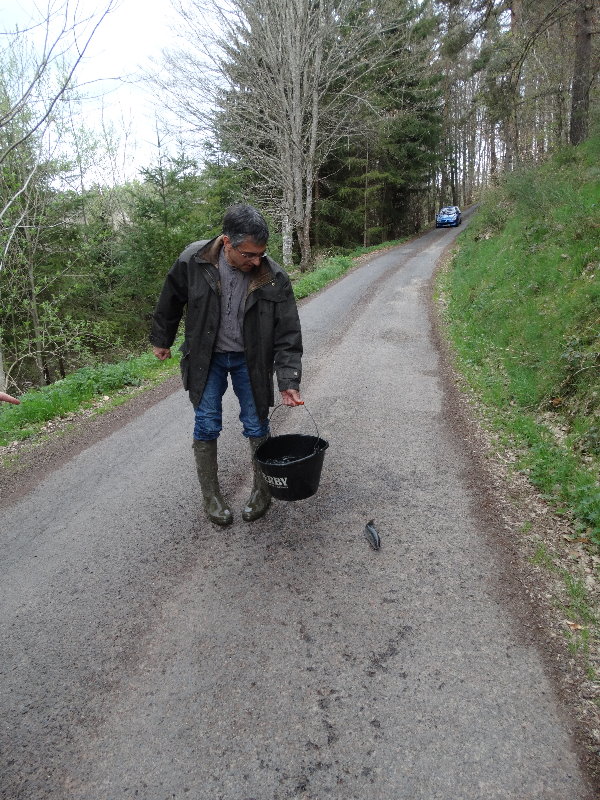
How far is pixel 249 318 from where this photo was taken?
3289mm

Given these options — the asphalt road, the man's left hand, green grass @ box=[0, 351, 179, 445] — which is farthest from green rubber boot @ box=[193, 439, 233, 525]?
green grass @ box=[0, 351, 179, 445]

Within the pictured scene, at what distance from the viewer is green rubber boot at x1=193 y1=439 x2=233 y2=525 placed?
11.8 ft

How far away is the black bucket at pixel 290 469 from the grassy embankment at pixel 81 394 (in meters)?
4.09

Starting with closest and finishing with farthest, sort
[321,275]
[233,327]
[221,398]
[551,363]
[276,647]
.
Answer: [276,647]
[233,327]
[221,398]
[551,363]
[321,275]

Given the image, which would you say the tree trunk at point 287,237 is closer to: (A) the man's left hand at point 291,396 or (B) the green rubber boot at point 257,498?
(B) the green rubber boot at point 257,498

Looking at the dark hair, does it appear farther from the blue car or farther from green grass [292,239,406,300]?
the blue car

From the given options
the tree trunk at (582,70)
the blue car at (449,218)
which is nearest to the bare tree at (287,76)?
the tree trunk at (582,70)

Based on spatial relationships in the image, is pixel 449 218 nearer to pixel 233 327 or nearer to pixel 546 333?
pixel 546 333

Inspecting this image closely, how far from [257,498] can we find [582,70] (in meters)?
15.5

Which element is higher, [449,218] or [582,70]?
[582,70]

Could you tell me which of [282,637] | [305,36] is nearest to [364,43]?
[305,36]

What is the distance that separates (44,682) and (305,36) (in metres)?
19.1

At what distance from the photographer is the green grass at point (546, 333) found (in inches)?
161

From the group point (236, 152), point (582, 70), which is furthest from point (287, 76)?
point (582, 70)
